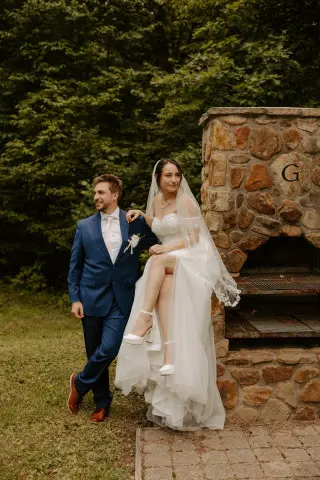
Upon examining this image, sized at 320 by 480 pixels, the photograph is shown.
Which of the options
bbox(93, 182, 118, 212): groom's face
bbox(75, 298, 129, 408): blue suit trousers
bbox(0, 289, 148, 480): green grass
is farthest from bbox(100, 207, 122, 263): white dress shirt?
bbox(0, 289, 148, 480): green grass

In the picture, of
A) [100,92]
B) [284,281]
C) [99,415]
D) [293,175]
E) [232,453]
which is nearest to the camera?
[232,453]

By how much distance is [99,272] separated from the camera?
409cm

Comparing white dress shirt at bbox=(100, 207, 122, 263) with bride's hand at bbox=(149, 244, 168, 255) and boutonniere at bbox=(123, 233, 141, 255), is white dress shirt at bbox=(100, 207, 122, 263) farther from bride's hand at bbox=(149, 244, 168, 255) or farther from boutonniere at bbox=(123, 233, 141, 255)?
bride's hand at bbox=(149, 244, 168, 255)

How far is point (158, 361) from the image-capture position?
3.91 meters

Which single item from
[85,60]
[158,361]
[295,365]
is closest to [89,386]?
[158,361]

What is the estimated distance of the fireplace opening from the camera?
167 inches

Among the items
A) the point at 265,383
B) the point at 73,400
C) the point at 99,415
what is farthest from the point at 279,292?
the point at 73,400

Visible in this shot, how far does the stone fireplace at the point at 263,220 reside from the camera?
415 centimetres

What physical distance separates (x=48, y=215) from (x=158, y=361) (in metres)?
7.48

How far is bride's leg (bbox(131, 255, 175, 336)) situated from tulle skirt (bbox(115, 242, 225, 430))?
→ 8 cm

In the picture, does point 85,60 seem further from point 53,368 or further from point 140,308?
point 140,308

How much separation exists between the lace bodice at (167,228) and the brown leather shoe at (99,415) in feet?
4.66

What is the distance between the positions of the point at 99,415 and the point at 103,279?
1.08 metres

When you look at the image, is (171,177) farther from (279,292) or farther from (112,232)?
(279,292)
